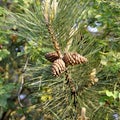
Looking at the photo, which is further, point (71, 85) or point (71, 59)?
point (71, 85)

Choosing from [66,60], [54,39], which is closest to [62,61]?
[66,60]

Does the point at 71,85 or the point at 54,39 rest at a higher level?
the point at 54,39

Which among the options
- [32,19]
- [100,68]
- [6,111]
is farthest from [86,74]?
[6,111]

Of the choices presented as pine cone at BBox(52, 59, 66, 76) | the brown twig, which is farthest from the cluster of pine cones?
the brown twig

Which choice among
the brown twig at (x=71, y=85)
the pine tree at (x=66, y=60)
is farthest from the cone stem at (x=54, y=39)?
the brown twig at (x=71, y=85)

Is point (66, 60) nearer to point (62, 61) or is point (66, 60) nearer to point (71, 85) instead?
point (62, 61)

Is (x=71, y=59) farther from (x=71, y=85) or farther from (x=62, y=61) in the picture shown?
(x=71, y=85)

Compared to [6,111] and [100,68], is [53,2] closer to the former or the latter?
[100,68]

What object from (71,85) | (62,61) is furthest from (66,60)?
(71,85)

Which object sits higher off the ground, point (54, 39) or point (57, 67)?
point (54, 39)

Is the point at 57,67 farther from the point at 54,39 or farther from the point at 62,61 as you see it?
the point at 54,39

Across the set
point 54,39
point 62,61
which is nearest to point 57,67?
point 62,61

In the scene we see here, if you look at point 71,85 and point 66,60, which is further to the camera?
point 71,85
